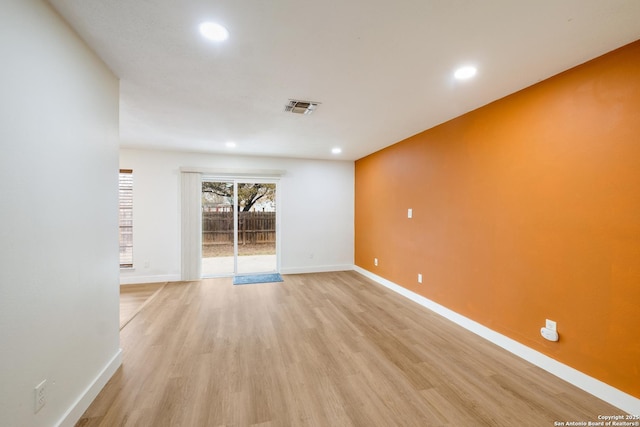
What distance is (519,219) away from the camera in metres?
2.33

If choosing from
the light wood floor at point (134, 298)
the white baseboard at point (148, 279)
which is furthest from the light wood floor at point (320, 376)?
the white baseboard at point (148, 279)

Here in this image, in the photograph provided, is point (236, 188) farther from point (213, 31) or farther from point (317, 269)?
point (213, 31)

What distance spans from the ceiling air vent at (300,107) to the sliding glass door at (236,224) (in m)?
2.62

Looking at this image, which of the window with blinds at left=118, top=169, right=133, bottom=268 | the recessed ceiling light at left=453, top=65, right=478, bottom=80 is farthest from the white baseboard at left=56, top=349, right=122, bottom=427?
the recessed ceiling light at left=453, top=65, right=478, bottom=80

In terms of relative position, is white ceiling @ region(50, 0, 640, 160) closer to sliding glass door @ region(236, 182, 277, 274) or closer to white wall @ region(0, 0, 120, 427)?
white wall @ region(0, 0, 120, 427)

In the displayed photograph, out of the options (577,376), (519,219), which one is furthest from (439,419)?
(519,219)

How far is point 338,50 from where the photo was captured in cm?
174

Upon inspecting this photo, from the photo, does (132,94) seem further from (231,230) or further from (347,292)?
(347,292)

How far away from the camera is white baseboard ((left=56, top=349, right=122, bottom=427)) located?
1.49 m

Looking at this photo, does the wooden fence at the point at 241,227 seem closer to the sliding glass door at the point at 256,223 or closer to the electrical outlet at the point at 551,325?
the sliding glass door at the point at 256,223

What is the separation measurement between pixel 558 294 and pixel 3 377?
3442 mm

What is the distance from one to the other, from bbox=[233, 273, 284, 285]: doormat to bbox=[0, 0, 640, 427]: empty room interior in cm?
114

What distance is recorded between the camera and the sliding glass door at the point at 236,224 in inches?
197

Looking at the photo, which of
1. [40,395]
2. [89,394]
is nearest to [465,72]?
[40,395]
